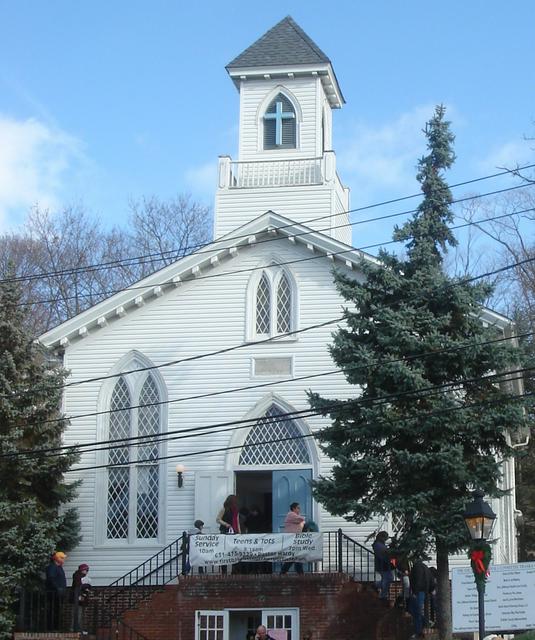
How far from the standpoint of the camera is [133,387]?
30.3 m

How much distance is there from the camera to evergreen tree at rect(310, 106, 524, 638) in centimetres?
2339

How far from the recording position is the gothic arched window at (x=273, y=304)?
98.9 feet

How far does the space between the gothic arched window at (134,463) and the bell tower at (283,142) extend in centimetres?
526

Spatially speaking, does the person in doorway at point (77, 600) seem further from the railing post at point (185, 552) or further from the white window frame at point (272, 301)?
the white window frame at point (272, 301)

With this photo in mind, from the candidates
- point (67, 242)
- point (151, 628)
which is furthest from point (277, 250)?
point (67, 242)

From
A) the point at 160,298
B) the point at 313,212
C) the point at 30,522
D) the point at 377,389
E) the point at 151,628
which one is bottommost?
the point at 151,628

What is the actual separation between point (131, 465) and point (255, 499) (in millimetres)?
5606

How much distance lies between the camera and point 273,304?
30.3 m

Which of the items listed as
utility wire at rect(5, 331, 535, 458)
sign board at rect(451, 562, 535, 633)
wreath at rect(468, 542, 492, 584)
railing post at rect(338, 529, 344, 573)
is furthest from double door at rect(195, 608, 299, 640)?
wreath at rect(468, 542, 492, 584)

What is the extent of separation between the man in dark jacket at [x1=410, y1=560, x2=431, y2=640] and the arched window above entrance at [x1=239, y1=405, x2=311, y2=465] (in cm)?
579

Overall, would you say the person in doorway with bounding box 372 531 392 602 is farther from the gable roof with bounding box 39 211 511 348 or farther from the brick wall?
the gable roof with bounding box 39 211 511 348

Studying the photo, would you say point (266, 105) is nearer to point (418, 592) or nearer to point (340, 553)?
point (340, 553)

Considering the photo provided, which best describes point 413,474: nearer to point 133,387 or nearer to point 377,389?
point 377,389

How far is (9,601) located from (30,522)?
170cm
